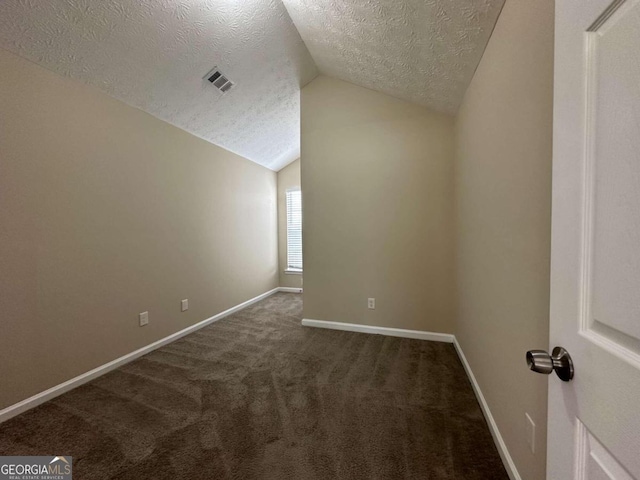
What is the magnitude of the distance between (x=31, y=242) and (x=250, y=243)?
257 centimetres

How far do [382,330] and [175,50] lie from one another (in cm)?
323

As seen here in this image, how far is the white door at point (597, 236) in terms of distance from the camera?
0.37 metres

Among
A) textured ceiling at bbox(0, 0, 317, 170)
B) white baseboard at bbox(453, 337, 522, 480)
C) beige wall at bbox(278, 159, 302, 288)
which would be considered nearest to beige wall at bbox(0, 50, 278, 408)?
textured ceiling at bbox(0, 0, 317, 170)

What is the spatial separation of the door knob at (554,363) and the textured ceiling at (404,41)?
165 centimetres

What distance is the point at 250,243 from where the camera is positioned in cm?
418

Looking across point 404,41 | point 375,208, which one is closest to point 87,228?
point 375,208

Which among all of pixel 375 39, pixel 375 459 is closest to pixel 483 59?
pixel 375 39

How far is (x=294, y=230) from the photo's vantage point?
4.95 meters

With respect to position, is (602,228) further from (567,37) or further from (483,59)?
(483,59)

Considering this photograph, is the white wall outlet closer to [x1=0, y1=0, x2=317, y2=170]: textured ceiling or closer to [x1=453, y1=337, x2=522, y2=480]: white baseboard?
[x1=453, y1=337, x2=522, y2=480]: white baseboard

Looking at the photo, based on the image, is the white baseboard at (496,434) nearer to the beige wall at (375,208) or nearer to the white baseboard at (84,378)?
the beige wall at (375,208)

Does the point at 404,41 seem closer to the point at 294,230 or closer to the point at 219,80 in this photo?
the point at 219,80

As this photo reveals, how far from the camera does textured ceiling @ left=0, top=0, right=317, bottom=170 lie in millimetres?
1592

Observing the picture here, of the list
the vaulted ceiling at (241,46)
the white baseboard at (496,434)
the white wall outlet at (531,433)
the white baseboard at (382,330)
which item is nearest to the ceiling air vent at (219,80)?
the vaulted ceiling at (241,46)
